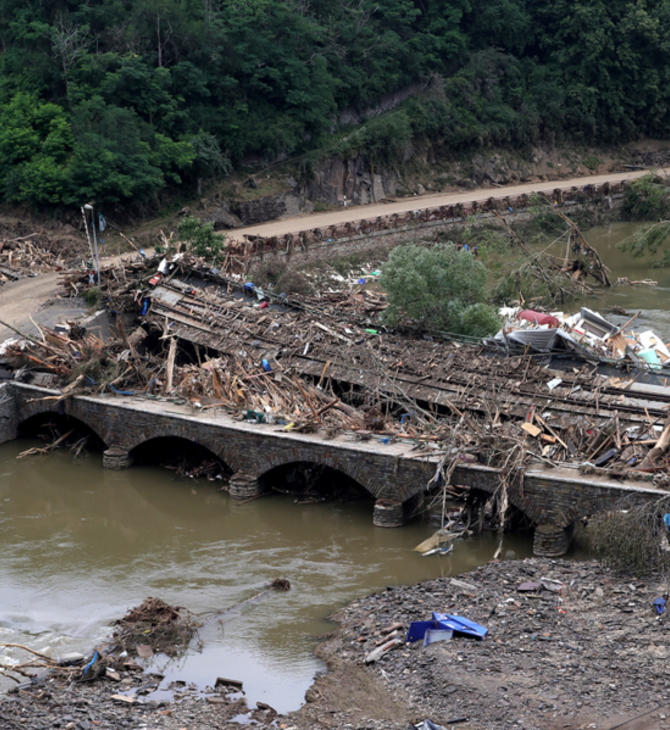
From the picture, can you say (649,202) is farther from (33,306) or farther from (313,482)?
(313,482)

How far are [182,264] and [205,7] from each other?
2303 cm

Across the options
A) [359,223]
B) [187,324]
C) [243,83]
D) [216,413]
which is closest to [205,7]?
[243,83]

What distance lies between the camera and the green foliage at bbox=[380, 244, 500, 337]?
2948 centimetres

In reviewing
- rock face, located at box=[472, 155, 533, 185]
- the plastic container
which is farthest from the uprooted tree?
the plastic container

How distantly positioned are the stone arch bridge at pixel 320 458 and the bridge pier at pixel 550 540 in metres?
0.02

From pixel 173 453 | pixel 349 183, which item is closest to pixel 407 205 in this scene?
pixel 349 183

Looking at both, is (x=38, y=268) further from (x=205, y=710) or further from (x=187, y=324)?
(x=205, y=710)

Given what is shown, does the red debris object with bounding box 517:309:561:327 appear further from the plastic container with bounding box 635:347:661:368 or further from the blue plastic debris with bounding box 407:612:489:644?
the blue plastic debris with bounding box 407:612:489:644

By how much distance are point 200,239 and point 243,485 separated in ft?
47.6

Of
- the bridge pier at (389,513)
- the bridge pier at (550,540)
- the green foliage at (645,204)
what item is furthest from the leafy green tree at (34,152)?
the bridge pier at (550,540)

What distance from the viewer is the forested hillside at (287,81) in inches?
1789

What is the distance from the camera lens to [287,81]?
5297 centimetres

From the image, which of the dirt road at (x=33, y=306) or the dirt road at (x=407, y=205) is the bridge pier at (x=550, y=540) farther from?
the dirt road at (x=407, y=205)

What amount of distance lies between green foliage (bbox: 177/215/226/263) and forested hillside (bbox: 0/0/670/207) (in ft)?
27.7
